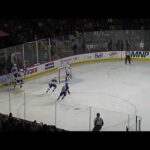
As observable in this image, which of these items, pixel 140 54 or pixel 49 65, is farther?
pixel 140 54

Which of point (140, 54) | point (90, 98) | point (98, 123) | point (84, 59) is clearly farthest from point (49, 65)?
point (98, 123)

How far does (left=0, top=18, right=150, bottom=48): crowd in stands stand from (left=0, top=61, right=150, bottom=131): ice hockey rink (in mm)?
2528

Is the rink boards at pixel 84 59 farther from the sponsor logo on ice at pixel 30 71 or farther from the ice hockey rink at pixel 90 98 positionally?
the ice hockey rink at pixel 90 98

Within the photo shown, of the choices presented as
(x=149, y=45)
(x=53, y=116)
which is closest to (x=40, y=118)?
(x=53, y=116)

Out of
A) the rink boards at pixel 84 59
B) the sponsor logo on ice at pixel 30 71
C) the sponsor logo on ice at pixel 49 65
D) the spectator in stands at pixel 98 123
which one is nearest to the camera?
the spectator in stands at pixel 98 123

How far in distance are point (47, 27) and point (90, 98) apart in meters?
8.04

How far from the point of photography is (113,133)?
13.6 feet

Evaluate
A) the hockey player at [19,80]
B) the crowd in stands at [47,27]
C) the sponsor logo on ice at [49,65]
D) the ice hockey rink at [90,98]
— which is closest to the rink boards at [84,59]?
the sponsor logo on ice at [49,65]

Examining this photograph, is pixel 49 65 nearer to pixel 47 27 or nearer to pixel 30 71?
pixel 30 71

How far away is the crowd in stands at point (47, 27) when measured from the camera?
2017 cm

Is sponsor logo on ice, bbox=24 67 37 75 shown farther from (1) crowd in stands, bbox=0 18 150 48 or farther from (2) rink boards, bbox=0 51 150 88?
(1) crowd in stands, bbox=0 18 150 48

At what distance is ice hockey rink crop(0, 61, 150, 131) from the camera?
1171 cm

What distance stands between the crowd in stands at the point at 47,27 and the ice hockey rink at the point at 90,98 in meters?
2.53

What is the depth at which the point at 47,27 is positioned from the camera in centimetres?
2214
